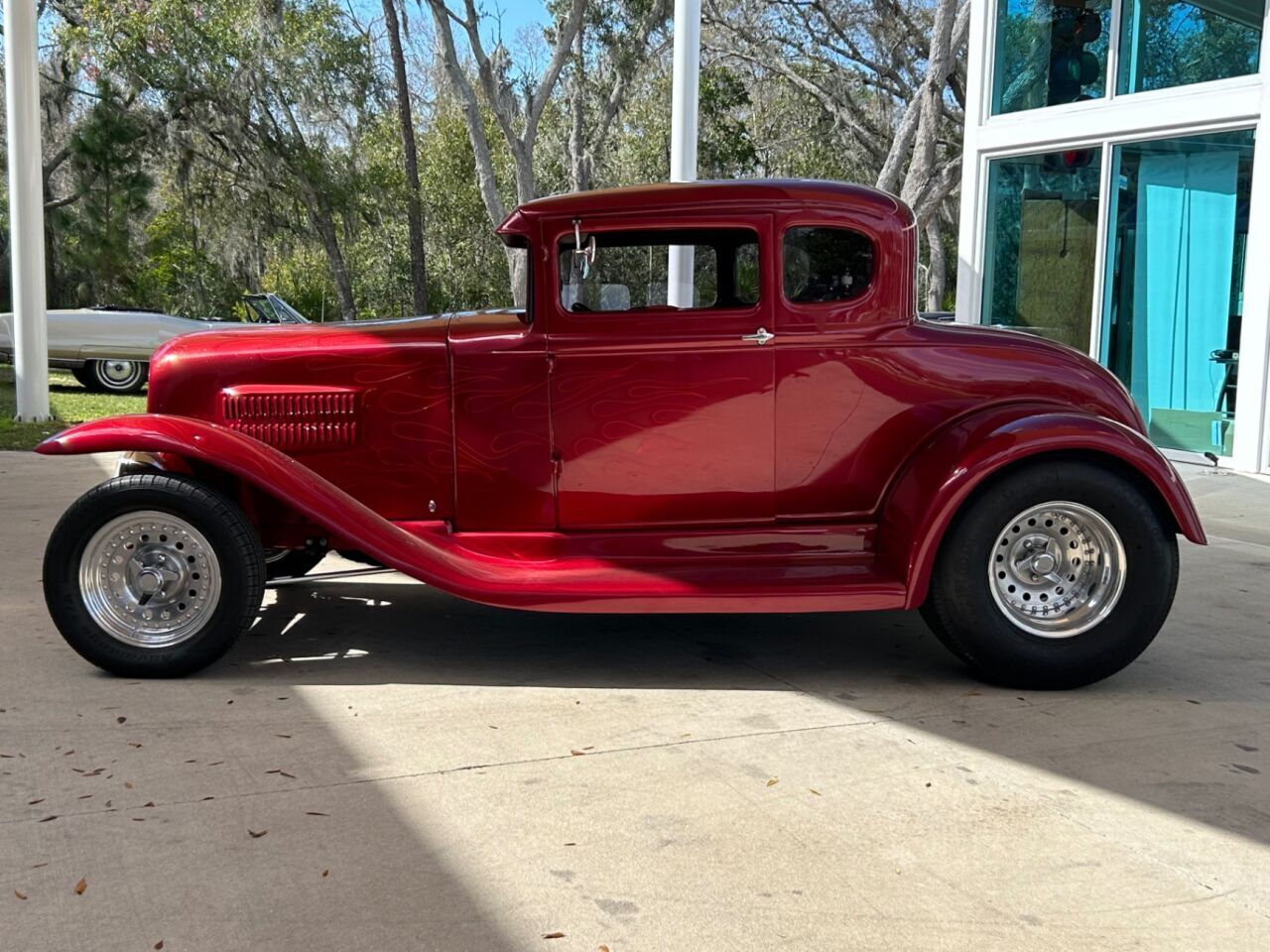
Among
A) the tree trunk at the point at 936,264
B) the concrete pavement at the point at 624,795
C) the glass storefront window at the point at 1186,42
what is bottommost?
the concrete pavement at the point at 624,795

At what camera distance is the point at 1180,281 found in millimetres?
10836

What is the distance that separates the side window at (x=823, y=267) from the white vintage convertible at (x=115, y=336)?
11689mm

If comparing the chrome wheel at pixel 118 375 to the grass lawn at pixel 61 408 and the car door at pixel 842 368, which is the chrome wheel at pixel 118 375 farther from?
the car door at pixel 842 368

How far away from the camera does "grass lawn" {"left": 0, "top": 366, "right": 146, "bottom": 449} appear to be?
10867 millimetres

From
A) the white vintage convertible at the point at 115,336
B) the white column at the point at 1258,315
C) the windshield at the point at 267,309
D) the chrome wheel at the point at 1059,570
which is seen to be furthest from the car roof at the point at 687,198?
the windshield at the point at 267,309

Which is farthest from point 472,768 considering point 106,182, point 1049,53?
point 106,182

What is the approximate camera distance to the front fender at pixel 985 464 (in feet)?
14.3

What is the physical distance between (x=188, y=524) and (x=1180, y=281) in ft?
31.0

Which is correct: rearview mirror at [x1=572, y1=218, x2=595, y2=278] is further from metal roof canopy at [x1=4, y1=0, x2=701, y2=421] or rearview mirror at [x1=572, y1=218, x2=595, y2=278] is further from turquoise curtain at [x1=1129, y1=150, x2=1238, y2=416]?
turquoise curtain at [x1=1129, y1=150, x2=1238, y2=416]

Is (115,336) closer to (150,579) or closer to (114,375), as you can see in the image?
(114,375)

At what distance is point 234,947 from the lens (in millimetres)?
2617

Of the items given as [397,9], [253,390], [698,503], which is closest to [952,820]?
[698,503]

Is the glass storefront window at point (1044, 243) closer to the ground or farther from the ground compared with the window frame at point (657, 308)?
farther from the ground

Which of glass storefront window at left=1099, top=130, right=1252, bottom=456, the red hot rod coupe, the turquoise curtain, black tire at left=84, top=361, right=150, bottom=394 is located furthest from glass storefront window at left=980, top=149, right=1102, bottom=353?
black tire at left=84, top=361, right=150, bottom=394
